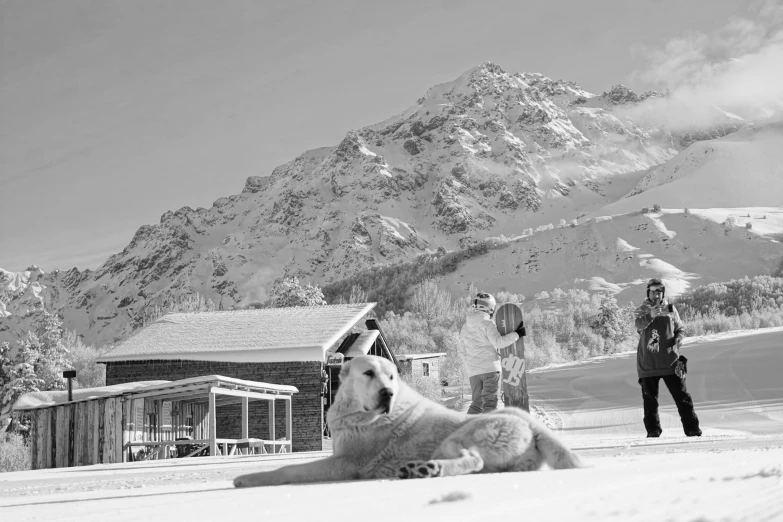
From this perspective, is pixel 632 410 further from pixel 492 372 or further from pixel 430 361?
pixel 430 361

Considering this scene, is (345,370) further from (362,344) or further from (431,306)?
(431,306)

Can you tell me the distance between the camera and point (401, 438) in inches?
159

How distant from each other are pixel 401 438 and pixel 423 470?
2.22 ft

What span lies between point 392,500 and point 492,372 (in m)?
6.82

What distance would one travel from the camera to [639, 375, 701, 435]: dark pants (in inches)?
381

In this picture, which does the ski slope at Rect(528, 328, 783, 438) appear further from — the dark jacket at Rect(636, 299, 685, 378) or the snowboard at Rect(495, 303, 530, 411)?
the dark jacket at Rect(636, 299, 685, 378)

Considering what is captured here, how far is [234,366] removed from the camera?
25.0m

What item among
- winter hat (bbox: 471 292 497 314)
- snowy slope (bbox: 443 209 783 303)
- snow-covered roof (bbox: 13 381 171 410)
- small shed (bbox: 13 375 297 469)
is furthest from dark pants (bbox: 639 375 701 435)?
snowy slope (bbox: 443 209 783 303)

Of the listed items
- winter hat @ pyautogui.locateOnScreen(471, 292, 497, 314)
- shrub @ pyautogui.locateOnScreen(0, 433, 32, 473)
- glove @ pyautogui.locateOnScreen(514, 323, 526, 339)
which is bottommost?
shrub @ pyautogui.locateOnScreen(0, 433, 32, 473)

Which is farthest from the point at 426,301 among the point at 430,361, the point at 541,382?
the point at 541,382

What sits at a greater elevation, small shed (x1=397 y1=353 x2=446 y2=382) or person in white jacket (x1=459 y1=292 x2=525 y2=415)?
person in white jacket (x1=459 y1=292 x2=525 y2=415)

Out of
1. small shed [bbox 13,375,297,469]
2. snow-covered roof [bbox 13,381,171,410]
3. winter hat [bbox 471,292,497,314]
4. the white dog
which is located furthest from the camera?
snow-covered roof [bbox 13,381,171,410]

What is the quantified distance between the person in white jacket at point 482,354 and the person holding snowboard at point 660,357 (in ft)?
6.21

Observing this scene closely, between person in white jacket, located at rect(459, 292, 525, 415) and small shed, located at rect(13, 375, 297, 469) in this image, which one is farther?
small shed, located at rect(13, 375, 297, 469)
